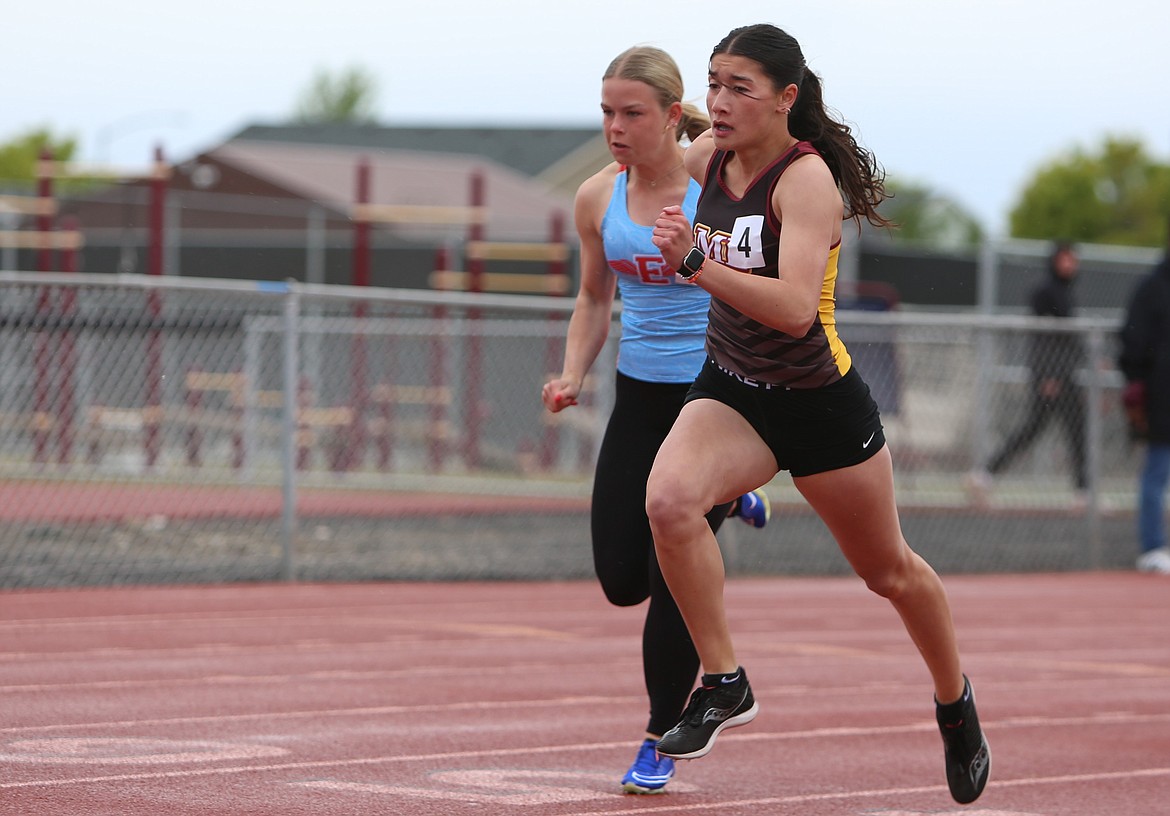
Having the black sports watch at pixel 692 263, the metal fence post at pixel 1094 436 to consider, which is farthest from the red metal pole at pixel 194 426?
the black sports watch at pixel 692 263

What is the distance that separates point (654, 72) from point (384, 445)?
1125cm

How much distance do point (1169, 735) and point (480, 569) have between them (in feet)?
20.0

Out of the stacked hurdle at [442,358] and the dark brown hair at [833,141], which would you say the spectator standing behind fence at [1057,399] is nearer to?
the stacked hurdle at [442,358]

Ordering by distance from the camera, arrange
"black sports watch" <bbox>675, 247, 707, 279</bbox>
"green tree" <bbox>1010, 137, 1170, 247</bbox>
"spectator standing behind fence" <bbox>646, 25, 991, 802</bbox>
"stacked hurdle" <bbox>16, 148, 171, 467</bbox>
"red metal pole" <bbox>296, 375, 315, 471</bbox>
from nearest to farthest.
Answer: "black sports watch" <bbox>675, 247, 707, 279</bbox> < "spectator standing behind fence" <bbox>646, 25, 991, 802</bbox> < "stacked hurdle" <bbox>16, 148, 171, 467</bbox> < "red metal pole" <bbox>296, 375, 315, 471</bbox> < "green tree" <bbox>1010, 137, 1170, 247</bbox>

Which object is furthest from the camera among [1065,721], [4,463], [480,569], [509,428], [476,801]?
[509,428]

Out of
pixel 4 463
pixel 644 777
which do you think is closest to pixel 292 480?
pixel 4 463

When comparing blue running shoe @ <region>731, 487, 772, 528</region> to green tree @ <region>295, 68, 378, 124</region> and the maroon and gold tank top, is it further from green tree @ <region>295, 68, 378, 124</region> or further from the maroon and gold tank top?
green tree @ <region>295, 68, 378, 124</region>

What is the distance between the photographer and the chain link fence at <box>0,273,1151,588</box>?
11523 mm

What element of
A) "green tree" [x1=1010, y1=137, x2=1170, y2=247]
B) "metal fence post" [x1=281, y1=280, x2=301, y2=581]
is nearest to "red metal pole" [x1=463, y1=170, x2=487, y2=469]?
"metal fence post" [x1=281, y1=280, x2=301, y2=581]

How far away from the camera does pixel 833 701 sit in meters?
7.21

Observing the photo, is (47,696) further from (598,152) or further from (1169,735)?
(598,152)

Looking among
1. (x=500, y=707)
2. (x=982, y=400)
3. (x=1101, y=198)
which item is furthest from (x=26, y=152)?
(x=500, y=707)

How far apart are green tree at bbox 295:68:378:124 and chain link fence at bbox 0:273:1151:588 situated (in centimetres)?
9671

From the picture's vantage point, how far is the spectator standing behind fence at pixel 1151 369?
1302cm
